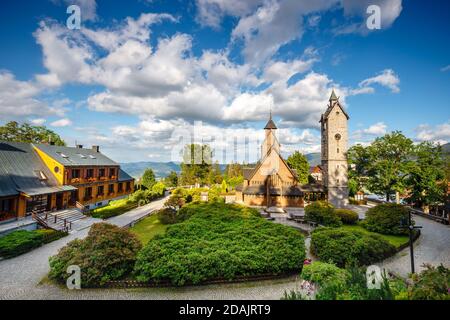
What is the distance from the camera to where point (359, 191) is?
36.9 m

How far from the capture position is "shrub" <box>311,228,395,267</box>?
12.0m

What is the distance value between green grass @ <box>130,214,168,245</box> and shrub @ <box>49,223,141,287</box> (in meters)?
5.95

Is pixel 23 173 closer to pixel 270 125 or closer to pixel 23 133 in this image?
pixel 23 133

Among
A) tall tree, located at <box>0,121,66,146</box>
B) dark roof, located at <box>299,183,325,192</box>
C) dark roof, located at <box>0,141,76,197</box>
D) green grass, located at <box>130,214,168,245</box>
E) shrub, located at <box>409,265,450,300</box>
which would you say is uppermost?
tall tree, located at <box>0,121,66,146</box>

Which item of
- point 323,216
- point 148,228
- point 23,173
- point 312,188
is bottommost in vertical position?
point 148,228

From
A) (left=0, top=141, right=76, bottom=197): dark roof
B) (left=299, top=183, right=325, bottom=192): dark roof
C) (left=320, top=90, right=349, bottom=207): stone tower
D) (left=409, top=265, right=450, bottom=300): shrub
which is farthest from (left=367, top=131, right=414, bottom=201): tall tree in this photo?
(left=0, top=141, right=76, bottom=197): dark roof

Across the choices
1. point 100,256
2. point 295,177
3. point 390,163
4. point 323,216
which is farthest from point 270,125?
point 100,256

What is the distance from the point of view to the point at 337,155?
31.3 metres

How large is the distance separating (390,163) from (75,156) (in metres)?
41.4

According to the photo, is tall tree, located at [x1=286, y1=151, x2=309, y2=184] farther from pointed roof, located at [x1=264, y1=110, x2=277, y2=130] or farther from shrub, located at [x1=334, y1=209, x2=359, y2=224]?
shrub, located at [x1=334, y1=209, x2=359, y2=224]

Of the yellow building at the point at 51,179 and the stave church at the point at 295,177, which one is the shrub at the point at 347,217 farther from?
the yellow building at the point at 51,179

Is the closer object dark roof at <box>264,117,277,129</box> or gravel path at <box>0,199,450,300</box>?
gravel path at <box>0,199,450,300</box>

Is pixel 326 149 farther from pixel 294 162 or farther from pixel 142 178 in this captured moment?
pixel 142 178
